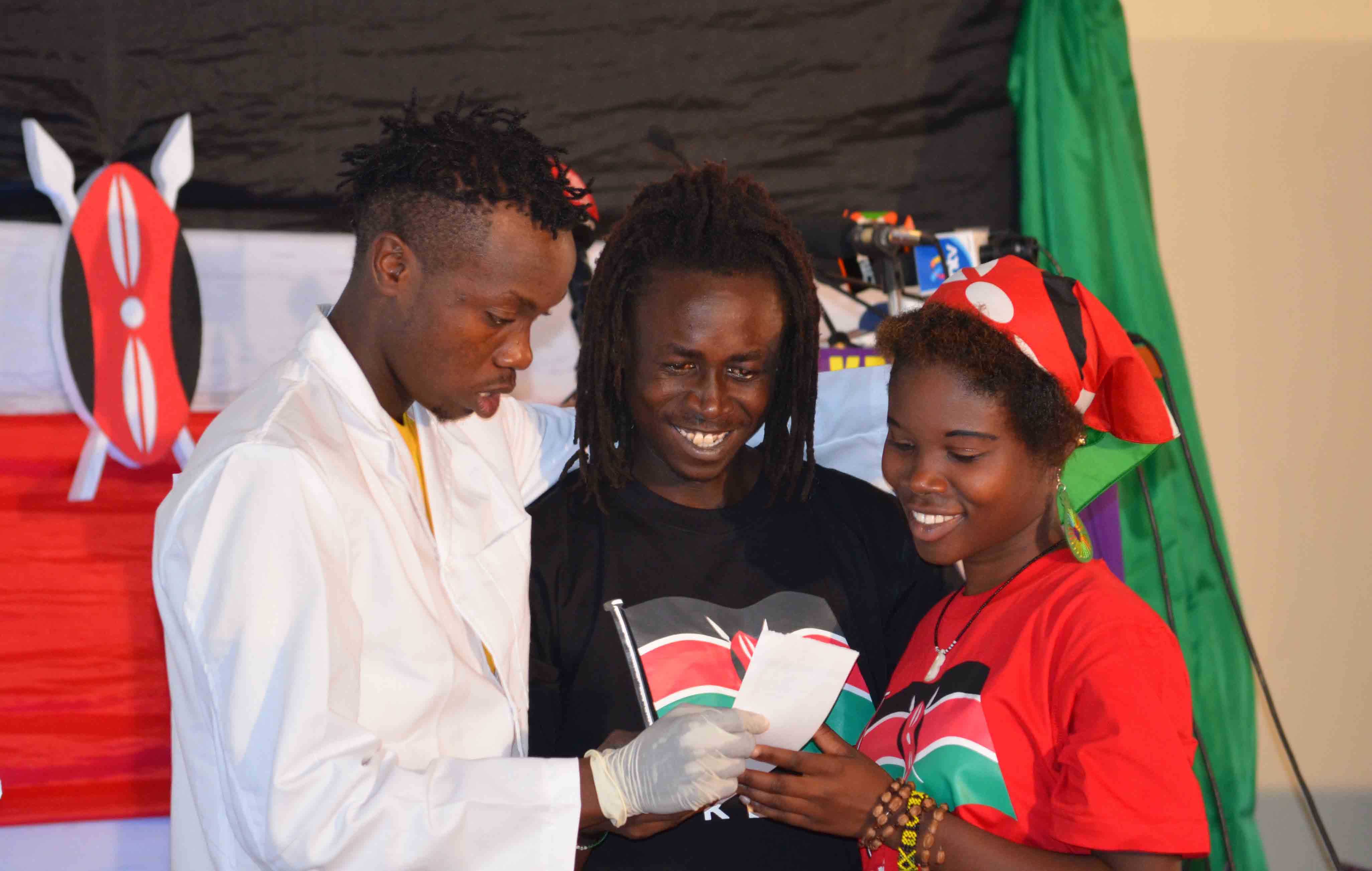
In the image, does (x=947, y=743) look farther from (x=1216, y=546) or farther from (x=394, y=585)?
(x=1216, y=546)

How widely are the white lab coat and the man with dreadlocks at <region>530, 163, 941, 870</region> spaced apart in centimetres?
9

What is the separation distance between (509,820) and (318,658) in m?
0.27

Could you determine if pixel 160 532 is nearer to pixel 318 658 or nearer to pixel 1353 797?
pixel 318 658

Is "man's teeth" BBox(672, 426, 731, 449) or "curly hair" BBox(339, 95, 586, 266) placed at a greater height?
"curly hair" BBox(339, 95, 586, 266)

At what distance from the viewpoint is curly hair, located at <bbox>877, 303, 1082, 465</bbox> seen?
1.30 metres

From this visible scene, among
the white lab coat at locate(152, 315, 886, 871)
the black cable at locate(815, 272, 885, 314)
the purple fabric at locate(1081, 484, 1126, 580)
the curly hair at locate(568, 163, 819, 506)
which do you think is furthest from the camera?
the purple fabric at locate(1081, 484, 1126, 580)

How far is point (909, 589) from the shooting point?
1.54 metres

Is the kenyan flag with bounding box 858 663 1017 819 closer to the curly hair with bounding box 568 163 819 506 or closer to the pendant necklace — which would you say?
the pendant necklace

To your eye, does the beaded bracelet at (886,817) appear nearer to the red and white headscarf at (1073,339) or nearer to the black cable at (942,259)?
the red and white headscarf at (1073,339)

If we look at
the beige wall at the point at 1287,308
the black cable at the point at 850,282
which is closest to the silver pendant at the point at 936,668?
the black cable at the point at 850,282

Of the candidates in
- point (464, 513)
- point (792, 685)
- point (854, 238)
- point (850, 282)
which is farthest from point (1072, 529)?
point (850, 282)

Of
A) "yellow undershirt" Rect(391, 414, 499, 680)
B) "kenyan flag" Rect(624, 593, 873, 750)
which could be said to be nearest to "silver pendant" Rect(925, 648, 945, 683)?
"kenyan flag" Rect(624, 593, 873, 750)

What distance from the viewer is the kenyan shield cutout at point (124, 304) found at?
1.99m

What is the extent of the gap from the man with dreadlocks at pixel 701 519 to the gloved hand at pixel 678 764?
0.10 metres
